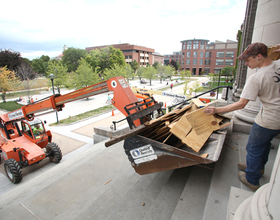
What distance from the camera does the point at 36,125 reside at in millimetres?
8234

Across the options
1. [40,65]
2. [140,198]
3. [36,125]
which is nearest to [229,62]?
[36,125]

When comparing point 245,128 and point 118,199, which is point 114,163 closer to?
point 118,199

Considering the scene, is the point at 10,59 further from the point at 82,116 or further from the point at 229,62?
the point at 229,62

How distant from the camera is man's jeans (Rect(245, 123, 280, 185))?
2.37m

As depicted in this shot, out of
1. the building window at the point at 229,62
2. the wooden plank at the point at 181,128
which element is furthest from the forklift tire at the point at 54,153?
the building window at the point at 229,62

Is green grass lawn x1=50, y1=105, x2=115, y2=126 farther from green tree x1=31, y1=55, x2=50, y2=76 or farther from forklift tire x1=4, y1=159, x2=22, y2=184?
green tree x1=31, y1=55, x2=50, y2=76

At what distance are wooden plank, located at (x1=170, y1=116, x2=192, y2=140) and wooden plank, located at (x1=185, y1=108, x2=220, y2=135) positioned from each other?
0.08m

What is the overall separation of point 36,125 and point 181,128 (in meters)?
8.17

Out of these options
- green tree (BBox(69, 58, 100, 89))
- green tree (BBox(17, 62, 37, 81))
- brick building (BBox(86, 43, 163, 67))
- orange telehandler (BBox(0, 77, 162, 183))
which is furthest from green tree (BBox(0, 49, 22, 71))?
brick building (BBox(86, 43, 163, 67))

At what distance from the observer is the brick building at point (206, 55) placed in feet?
227

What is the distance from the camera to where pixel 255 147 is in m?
2.49

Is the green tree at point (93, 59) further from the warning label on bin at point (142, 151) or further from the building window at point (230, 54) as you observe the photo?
the building window at point (230, 54)

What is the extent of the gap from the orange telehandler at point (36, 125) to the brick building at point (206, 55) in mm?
73439

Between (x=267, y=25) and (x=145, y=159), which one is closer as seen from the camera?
(x=145, y=159)
